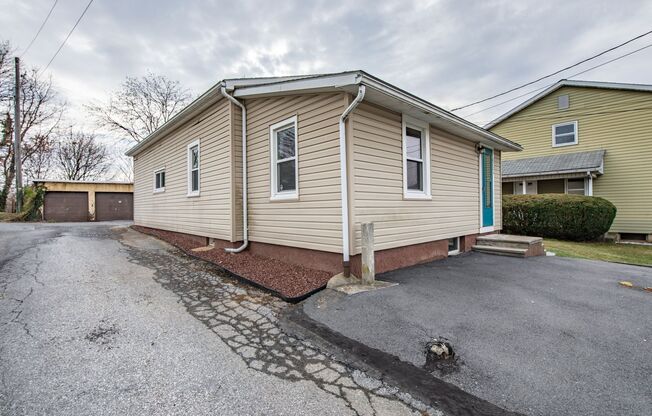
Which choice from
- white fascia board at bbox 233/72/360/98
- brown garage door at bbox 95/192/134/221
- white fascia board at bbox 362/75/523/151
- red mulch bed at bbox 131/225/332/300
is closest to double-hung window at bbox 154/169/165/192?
red mulch bed at bbox 131/225/332/300

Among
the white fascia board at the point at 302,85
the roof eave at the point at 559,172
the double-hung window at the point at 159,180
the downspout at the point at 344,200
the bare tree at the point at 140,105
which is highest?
the bare tree at the point at 140,105

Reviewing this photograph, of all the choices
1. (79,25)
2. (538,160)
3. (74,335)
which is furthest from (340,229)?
(538,160)

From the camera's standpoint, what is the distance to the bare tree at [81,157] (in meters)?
28.5

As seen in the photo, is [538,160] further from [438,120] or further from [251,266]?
[251,266]

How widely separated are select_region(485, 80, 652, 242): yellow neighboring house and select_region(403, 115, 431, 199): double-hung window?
10357mm

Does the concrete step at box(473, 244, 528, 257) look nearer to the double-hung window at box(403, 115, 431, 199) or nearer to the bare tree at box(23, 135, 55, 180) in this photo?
the double-hung window at box(403, 115, 431, 199)

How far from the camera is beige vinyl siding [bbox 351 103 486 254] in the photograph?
484cm

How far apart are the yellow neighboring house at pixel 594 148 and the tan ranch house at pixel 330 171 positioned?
309 inches

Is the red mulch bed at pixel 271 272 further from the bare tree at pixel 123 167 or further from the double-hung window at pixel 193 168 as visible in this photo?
the bare tree at pixel 123 167

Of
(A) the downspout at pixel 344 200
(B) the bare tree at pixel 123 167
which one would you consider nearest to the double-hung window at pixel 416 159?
(A) the downspout at pixel 344 200

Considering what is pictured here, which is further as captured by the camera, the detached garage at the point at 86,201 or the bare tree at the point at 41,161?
the bare tree at the point at 41,161

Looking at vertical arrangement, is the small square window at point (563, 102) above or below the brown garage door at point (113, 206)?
above

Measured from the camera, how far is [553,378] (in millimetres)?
2303

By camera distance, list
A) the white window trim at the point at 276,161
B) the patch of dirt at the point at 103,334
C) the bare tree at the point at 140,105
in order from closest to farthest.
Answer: the patch of dirt at the point at 103,334 < the white window trim at the point at 276,161 < the bare tree at the point at 140,105
